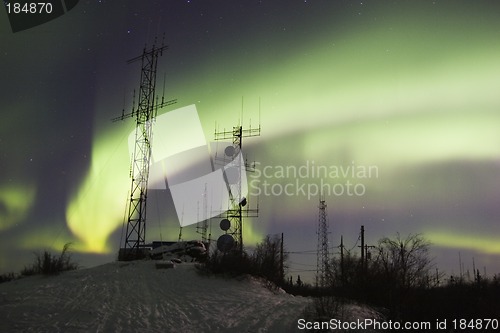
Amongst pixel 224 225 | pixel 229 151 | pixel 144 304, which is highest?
pixel 229 151

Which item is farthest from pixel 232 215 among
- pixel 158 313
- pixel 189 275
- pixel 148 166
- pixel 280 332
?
pixel 280 332

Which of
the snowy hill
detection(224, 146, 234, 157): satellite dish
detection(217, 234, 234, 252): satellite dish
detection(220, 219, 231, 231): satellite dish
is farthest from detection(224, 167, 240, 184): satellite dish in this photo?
the snowy hill

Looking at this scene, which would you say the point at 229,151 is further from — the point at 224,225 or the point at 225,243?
the point at 225,243

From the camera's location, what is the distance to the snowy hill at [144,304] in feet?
45.1

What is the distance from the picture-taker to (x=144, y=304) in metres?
16.5

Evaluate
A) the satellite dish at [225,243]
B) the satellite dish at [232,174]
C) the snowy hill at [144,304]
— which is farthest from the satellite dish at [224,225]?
the snowy hill at [144,304]

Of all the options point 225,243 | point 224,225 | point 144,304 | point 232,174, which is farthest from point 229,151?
point 144,304

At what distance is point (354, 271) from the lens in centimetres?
2169

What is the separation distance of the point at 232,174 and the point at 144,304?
20795 mm

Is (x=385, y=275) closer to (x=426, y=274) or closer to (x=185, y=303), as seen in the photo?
(x=426, y=274)

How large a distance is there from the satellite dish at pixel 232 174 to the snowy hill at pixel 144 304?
46.4 feet

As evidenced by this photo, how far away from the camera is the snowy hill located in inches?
541

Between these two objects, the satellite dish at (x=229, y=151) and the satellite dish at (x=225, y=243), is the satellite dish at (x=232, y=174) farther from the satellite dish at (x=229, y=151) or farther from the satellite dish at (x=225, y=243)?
the satellite dish at (x=225, y=243)

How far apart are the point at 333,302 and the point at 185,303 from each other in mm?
5626
